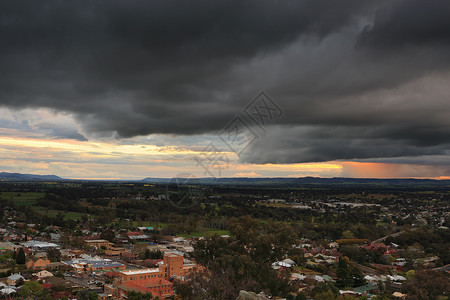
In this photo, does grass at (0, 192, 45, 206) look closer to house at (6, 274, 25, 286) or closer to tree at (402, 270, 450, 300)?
house at (6, 274, 25, 286)

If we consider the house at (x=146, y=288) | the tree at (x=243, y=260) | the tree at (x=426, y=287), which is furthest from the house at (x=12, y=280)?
the tree at (x=426, y=287)

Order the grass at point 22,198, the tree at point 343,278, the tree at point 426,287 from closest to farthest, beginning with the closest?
the tree at point 426,287 → the tree at point 343,278 → the grass at point 22,198

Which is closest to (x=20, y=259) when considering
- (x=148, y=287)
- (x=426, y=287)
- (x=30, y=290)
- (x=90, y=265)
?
(x=90, y=265)

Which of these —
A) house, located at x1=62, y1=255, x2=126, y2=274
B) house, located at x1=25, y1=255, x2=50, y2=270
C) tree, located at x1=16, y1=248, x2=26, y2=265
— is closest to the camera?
house, located at x1=25, y1=255, x2=50, y2=270

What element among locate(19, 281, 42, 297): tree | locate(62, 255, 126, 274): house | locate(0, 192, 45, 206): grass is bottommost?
locate(62, 255, 126, 274): house

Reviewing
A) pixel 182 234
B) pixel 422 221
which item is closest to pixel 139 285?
pixel 182 234

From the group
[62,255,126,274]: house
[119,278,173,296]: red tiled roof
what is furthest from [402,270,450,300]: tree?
[62,255,126,274]: house

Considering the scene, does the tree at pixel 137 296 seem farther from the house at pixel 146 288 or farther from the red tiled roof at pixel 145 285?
the red tiled roof at pixel 145 285

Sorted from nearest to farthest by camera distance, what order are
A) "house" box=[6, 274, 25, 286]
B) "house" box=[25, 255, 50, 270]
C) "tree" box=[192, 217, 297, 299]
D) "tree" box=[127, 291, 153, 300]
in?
"tree" box=[192, 217, 297, 299]
"tree" box=[127, 291, 153, 300]
"house" box=[6, 274, 25, 286]
"house" box=[25, 255, 50, 270]
